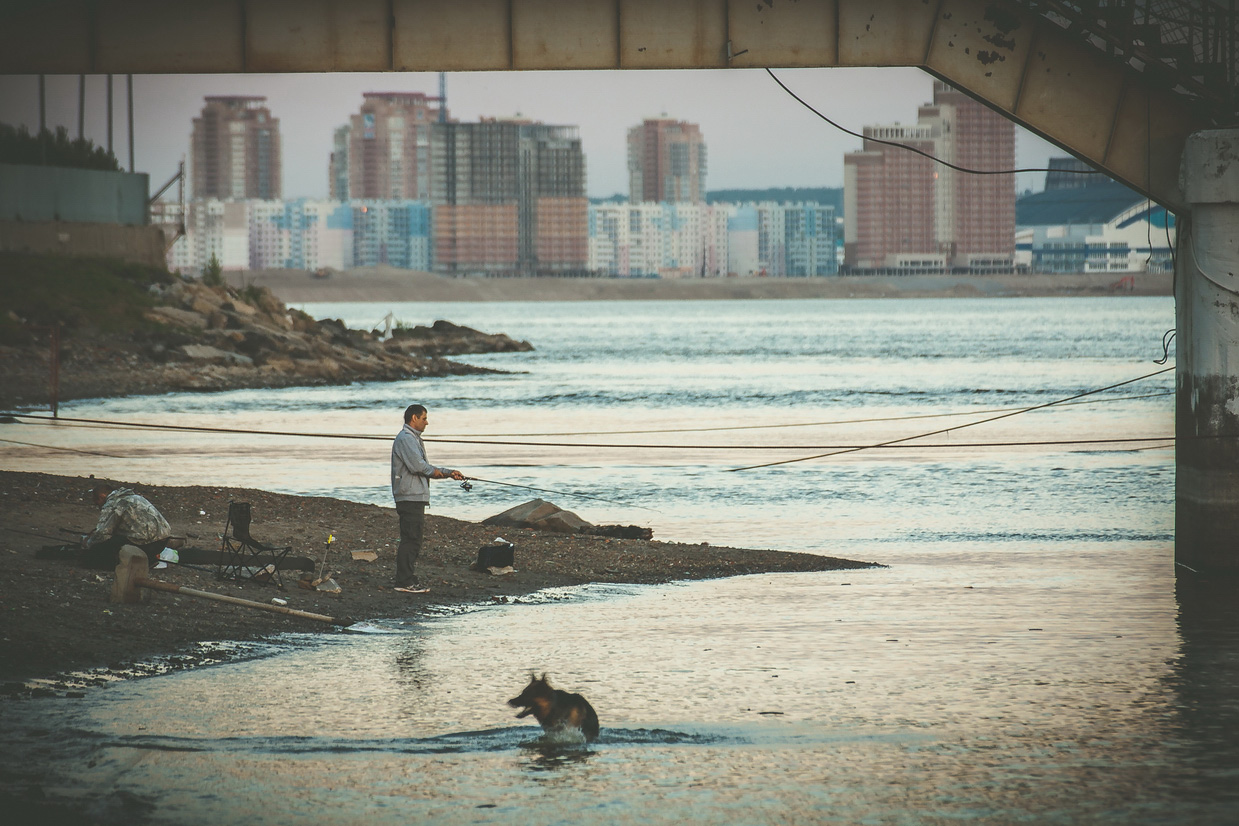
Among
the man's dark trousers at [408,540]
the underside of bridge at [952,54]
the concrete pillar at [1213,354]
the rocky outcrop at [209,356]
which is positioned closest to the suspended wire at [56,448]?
the rocky outcrop at [209,356]

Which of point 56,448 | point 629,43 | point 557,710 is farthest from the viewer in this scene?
point 56,448

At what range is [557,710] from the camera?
8.85 m

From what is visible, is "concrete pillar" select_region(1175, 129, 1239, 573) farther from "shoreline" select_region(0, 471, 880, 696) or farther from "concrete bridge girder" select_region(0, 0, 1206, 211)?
"shoreline" select_region(0, 471, 880, 696)

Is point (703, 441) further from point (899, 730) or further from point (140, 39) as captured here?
point (899, 730)

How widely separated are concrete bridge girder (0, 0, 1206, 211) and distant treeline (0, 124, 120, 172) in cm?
4398

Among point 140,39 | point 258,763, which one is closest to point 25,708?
point 258,763

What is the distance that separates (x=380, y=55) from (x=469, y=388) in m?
41.9

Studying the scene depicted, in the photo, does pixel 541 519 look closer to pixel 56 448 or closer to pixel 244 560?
pixel 244 560

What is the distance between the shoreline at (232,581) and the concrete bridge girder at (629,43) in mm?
5463

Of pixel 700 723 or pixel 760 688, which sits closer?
pixel 700 723

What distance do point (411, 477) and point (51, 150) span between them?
168ft

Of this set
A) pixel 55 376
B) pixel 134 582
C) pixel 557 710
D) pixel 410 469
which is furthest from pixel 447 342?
pixel 557 710

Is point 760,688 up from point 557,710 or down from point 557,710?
down

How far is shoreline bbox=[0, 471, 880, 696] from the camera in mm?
10969
